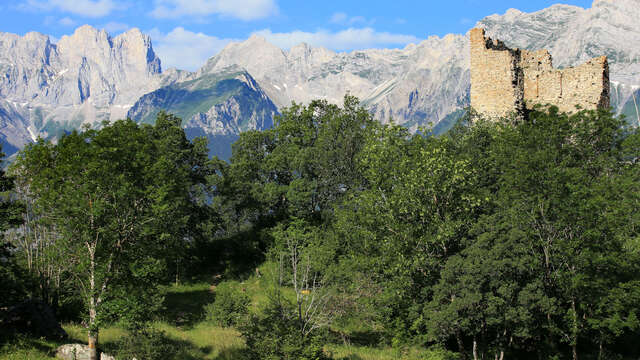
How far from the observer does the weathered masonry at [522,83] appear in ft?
122

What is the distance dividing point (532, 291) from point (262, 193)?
2872 centimetres

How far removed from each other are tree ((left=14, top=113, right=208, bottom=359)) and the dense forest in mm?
81

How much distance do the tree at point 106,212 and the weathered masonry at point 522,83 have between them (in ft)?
88.0

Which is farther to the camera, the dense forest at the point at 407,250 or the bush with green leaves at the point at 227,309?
the bush with green leaves at the point at 227,309

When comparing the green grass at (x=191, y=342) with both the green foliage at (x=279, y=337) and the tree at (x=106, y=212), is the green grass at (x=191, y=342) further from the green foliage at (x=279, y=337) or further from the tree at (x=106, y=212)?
the tree at (x=106, y=212)

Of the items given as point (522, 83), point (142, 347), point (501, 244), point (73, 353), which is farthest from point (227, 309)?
point (522, 83)

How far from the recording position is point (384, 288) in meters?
25.8

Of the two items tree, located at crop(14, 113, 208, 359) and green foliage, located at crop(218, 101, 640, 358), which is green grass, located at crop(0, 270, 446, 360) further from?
tree, located at crop(14, 113, 208, 359)

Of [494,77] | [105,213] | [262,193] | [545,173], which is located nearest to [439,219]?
[545,173]

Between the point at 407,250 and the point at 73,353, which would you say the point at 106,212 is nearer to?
the point at 73,353

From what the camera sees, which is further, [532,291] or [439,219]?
[439,219]

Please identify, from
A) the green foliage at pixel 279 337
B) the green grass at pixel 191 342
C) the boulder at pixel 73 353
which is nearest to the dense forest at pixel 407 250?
the green foliage at pixel 279 337

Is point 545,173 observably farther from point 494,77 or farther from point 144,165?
point 144,165

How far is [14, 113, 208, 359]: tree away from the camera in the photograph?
65.1 feet
